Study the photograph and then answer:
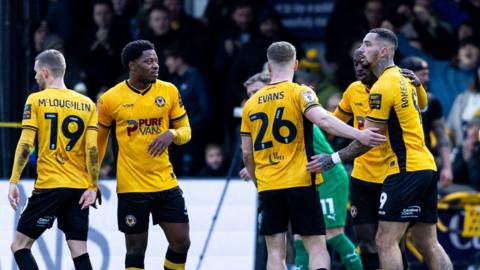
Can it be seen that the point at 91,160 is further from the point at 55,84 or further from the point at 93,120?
the point at 55,84

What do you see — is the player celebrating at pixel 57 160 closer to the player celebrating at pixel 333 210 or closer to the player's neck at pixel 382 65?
the player celebrating at pixel 333 210

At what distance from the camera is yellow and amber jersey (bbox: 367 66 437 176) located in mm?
11516

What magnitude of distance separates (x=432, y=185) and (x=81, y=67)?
687 cm

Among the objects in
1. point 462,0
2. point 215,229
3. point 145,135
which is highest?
point 462,0

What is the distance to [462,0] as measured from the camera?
59.8 ft

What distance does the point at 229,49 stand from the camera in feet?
57.6

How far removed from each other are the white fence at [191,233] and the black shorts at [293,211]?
2.43 metres

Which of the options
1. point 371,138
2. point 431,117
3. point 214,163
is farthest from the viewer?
point 214,163

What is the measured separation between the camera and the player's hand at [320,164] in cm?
→ 1163

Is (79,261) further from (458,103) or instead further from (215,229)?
(458,103)

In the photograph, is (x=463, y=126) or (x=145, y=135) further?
(x=463, y=126)

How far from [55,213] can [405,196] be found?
127 inches

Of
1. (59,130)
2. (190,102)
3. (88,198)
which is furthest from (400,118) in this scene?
(190,102)

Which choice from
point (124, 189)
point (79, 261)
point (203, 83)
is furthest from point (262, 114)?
point (203, 83)
